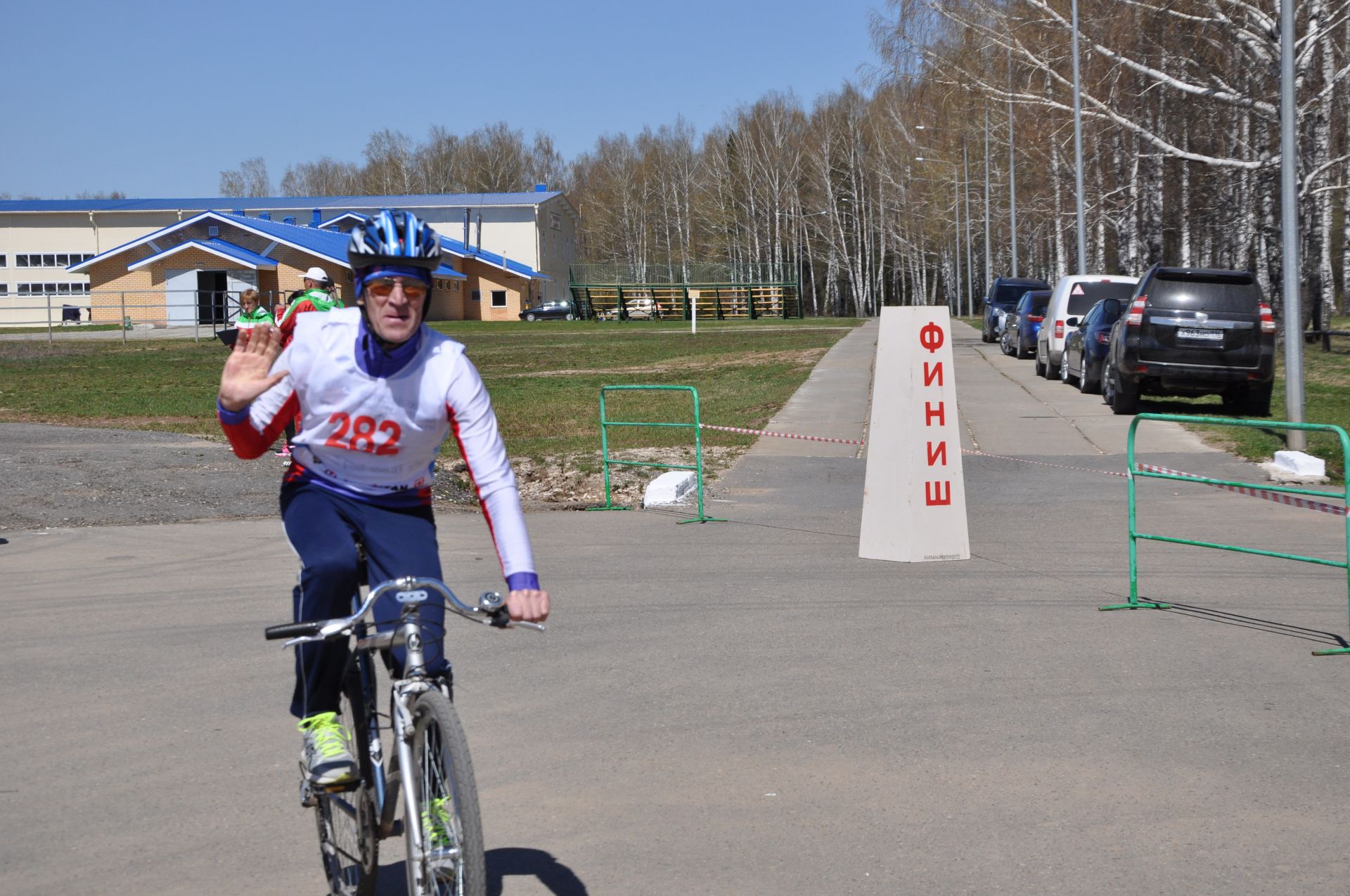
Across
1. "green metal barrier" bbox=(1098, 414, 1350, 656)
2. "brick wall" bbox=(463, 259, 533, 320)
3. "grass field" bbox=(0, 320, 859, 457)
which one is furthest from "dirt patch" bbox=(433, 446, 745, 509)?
"brick wall" bbox=(463, 259, 533, 320)

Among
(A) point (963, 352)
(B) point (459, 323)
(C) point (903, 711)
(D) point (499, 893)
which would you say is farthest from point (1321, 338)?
(B) point (459, 323)

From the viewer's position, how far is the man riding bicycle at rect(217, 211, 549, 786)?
3.90 metres

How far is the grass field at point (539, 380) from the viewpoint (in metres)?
19.9

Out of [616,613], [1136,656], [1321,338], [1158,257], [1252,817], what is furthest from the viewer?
[1158,257]

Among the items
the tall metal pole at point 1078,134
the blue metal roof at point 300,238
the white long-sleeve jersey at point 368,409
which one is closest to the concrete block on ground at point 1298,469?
the white long-sleeve jersey at point 368,409

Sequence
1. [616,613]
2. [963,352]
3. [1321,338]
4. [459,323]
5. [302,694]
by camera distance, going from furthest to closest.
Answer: [459,323] → [963,352] → [1321,338] → [616,613] → [302,694]

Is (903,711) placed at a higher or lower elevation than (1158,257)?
lower

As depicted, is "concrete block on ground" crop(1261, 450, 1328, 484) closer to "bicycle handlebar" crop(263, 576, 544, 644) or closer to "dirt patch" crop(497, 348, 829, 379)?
"bicycle handlebar" crop(263, 576, 544, 644)

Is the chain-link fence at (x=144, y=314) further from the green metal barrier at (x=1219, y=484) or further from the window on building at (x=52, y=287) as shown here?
the green metal barrier at (x=1219, y=484)

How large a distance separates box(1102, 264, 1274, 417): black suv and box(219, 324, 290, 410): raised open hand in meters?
16.8

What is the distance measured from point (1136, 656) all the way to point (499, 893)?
13.2 feet

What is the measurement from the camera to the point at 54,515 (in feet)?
40.2

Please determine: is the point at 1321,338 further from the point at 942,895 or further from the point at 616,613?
the point at 942,895

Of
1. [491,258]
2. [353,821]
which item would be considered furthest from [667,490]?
[491,258]
